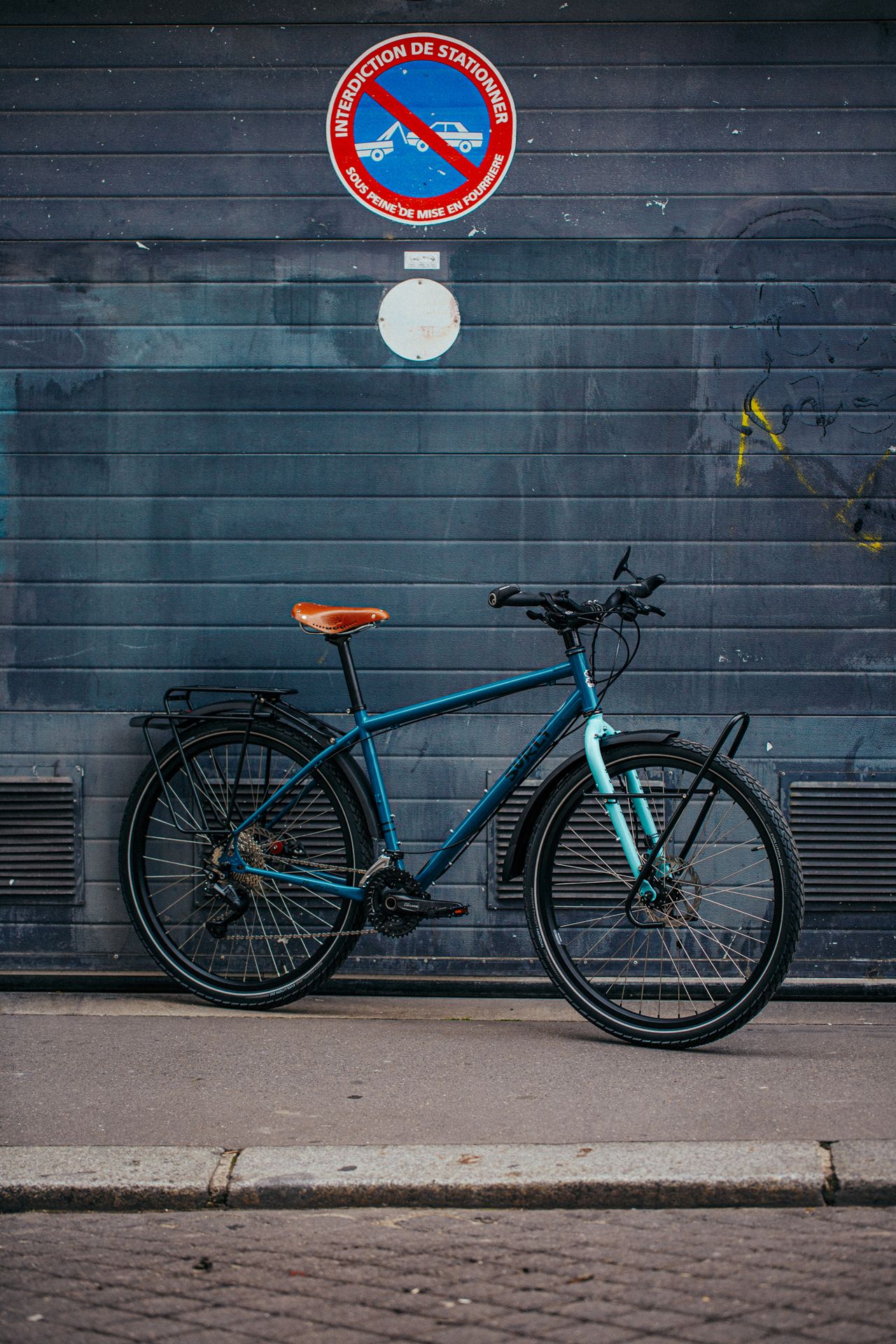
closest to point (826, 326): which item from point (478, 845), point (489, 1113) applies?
point (478, 845)

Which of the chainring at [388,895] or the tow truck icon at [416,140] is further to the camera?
the tow truck icon at [416,140]

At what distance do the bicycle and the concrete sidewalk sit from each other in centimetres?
25

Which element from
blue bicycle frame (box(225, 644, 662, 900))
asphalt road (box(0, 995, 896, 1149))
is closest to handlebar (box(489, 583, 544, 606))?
blue bicycle frame (box(225, 644, 662, 900))

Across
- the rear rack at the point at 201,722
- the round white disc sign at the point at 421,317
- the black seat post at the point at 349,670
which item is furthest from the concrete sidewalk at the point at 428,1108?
the round white disc sign at the point at 421,317

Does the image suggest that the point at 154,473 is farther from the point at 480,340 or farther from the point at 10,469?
the point at 480,340

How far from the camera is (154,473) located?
18.0 feet

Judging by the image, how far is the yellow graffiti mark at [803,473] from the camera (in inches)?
213

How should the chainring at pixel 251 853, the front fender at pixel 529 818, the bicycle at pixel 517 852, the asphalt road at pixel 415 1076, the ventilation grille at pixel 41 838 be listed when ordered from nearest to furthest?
the asphalt road at pixel 415 1076, the bicycle at pixel 517 852, the front fender at pixel 529 818, the chainring at pixel 251 853, the ventilation grille at pixel 41 838

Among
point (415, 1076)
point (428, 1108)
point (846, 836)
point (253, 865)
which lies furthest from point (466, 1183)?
point (846, 836)

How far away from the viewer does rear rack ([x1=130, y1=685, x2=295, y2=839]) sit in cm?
513

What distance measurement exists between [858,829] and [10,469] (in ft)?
12.2

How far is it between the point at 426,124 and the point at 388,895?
120 inches

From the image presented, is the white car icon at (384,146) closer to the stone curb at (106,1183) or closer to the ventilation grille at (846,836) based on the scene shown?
the ventilation grille at (846,836)

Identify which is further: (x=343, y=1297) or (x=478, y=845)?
(x=478, y=845)
